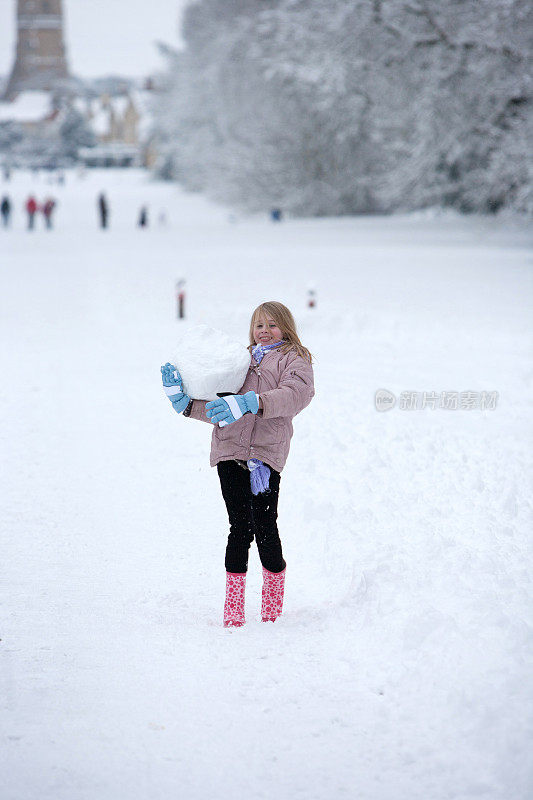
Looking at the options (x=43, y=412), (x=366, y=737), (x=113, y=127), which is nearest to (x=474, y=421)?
(x=43, y=412)

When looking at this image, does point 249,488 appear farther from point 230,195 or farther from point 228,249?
point 230,195

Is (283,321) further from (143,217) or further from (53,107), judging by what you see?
(53,107)

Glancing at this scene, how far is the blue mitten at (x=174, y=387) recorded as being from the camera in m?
4.04

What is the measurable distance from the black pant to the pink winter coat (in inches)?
4.9

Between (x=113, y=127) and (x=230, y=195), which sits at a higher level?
(x=113, y=127)

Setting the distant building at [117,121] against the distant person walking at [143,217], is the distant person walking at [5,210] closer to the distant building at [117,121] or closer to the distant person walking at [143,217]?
the distant person walking at [143,217]

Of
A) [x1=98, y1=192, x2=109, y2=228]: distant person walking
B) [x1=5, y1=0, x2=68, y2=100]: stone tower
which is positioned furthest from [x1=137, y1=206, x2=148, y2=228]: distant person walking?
[x1=5, y1=0, x2=68, y2=100]: stone tower

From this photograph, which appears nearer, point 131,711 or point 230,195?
point 131,711

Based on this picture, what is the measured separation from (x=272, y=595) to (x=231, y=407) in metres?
1.26

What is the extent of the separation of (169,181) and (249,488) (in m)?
75.6

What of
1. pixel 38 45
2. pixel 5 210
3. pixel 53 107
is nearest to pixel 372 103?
pixel 5 210

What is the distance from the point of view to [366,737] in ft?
11.4

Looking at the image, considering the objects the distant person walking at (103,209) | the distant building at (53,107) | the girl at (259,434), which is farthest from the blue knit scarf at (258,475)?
the distant building at (53,107)

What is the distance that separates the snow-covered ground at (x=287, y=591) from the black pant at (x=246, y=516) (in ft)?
1.28
